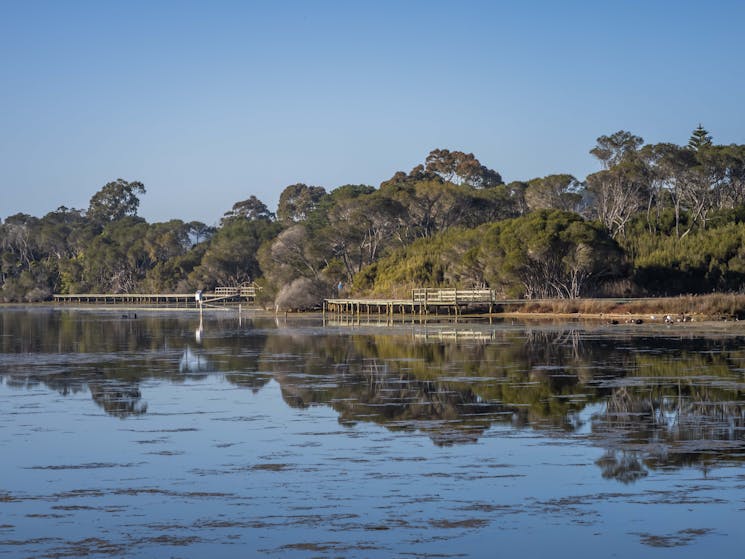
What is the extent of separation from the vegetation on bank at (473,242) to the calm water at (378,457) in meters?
33.5

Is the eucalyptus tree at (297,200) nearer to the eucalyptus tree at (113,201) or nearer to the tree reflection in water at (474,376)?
the eucalyptus tree at (113,201)

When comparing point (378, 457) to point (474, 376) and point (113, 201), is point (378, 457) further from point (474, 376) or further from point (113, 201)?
point (113, 201)

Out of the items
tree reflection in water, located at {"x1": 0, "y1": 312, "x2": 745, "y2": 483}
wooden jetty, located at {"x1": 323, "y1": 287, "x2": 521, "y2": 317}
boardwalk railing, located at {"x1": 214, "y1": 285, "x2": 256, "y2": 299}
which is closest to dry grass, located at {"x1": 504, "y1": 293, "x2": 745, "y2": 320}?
wooden jetty, located at {"x1": 323, "y1": 287, "x2": 521, "y2": 317}

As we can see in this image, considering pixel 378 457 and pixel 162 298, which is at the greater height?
pixel 162 298

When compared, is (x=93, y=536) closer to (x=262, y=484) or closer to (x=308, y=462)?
(x=262, y=484)

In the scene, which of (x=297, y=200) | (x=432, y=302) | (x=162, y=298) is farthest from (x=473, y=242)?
(x=297, y=200)

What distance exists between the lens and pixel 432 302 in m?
67.7

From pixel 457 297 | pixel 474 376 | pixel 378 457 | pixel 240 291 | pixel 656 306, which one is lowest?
pixel 378 457

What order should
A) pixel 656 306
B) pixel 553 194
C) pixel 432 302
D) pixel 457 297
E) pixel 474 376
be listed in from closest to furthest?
pixel 474 376, pixel 656 306, pixel 457 297, pixel 432 302, pixel 553 194

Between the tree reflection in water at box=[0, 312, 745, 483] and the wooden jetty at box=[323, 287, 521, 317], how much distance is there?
1440 centimetres

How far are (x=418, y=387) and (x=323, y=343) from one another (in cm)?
1749

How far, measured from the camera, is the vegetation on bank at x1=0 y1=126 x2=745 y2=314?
6719 centimetres

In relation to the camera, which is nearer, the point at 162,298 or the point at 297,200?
the point at 162,298

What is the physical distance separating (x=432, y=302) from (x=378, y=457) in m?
51.1
